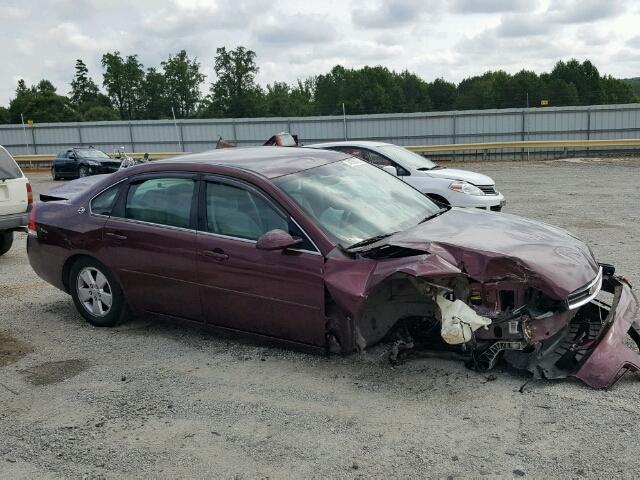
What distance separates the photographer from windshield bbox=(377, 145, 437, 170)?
1138cm

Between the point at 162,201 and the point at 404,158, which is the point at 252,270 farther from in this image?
the point at 404,158

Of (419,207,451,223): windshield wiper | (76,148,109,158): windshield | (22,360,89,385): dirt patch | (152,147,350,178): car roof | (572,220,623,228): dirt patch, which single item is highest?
(152,147,350,178): car roof

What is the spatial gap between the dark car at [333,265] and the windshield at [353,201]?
0.05 ft

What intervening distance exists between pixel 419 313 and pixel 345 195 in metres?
1.18

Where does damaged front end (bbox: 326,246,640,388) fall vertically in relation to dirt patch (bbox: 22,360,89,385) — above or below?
above

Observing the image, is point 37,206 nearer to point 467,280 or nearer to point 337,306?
point 337,306

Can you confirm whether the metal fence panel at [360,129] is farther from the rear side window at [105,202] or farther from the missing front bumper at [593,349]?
the missing front bumper at [593,349]

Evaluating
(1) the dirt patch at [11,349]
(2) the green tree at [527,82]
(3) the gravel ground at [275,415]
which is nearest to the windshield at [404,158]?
(3) the gravel ground at [275,415]

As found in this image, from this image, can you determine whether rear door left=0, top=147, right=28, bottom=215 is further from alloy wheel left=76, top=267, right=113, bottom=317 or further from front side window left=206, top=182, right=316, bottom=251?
front side window left=206, top=182, right=316, bottom=251

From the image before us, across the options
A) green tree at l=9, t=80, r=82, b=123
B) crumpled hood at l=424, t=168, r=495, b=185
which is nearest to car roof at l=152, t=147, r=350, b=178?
crumpled hood at l=424, t=168, r=495, b=185

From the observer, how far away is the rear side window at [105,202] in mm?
5738

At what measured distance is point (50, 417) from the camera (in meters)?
4.15

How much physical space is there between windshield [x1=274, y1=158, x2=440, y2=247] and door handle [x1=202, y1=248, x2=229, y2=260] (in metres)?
0.69

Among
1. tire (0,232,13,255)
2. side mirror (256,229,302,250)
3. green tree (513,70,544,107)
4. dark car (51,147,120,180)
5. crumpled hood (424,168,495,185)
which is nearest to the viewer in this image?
side mirror (256,229,302,250)
